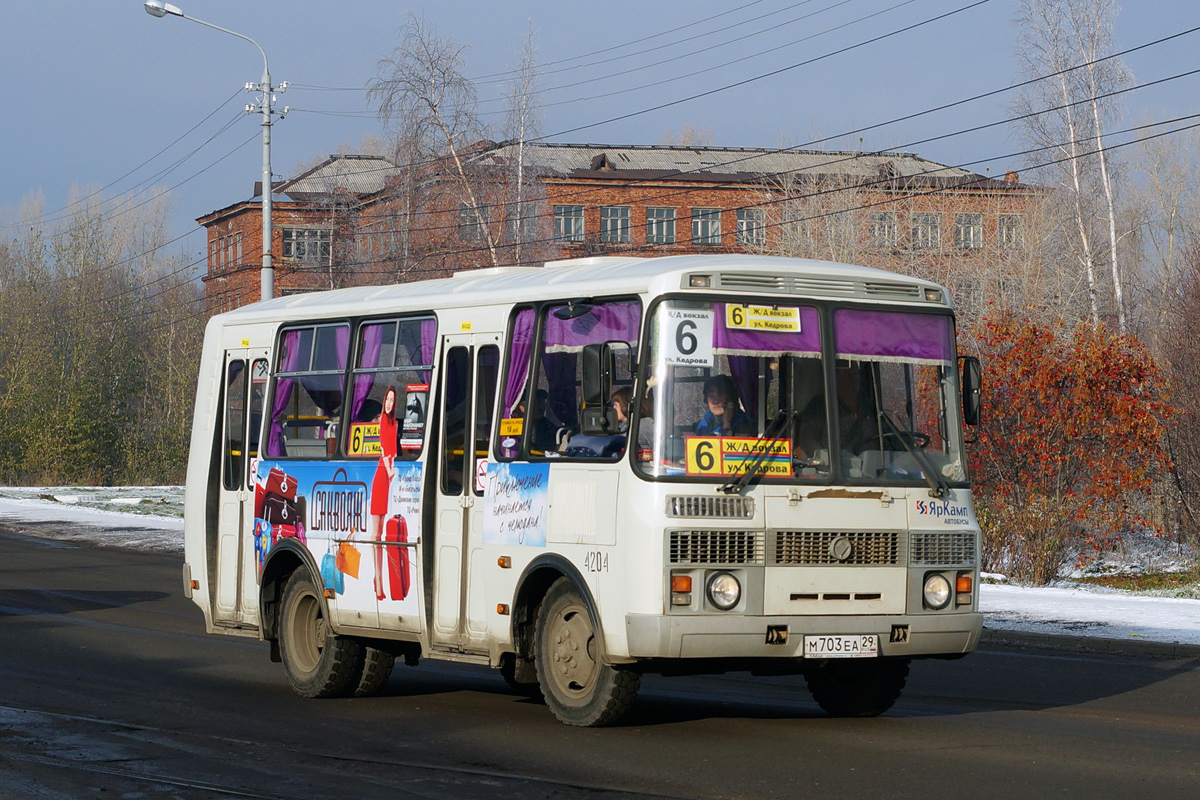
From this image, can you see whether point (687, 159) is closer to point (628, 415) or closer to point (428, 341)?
point (428, 341)

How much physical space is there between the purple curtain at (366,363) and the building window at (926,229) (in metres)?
41.2

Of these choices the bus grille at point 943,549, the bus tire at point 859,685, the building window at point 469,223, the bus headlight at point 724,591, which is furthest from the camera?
the building window at point 469,223

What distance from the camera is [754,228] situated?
56.4 meters

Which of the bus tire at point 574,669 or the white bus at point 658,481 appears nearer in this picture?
the white bus at point 658,481

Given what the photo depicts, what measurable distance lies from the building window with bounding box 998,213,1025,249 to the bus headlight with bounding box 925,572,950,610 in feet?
136

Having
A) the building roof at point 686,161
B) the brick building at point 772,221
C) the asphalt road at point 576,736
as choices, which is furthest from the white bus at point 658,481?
the building roof at point 686,161

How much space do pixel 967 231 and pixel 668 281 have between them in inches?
1813

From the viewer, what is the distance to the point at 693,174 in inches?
3287

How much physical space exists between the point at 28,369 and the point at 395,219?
17213mm

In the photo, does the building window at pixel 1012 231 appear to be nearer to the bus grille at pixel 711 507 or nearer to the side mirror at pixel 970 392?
the side mirror at pixel 970 392

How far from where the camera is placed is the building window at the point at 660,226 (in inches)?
3228

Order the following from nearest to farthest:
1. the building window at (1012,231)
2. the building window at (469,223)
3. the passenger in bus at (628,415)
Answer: the passenger in bus at (628,415) → the building window at (1012,231) → the building window at (469,223)

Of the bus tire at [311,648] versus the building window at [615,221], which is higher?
the building window at [615,221]

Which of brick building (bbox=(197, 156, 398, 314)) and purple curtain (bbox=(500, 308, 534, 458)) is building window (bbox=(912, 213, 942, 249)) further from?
purple curtain (bbox=(500, 308, 534, 458))
